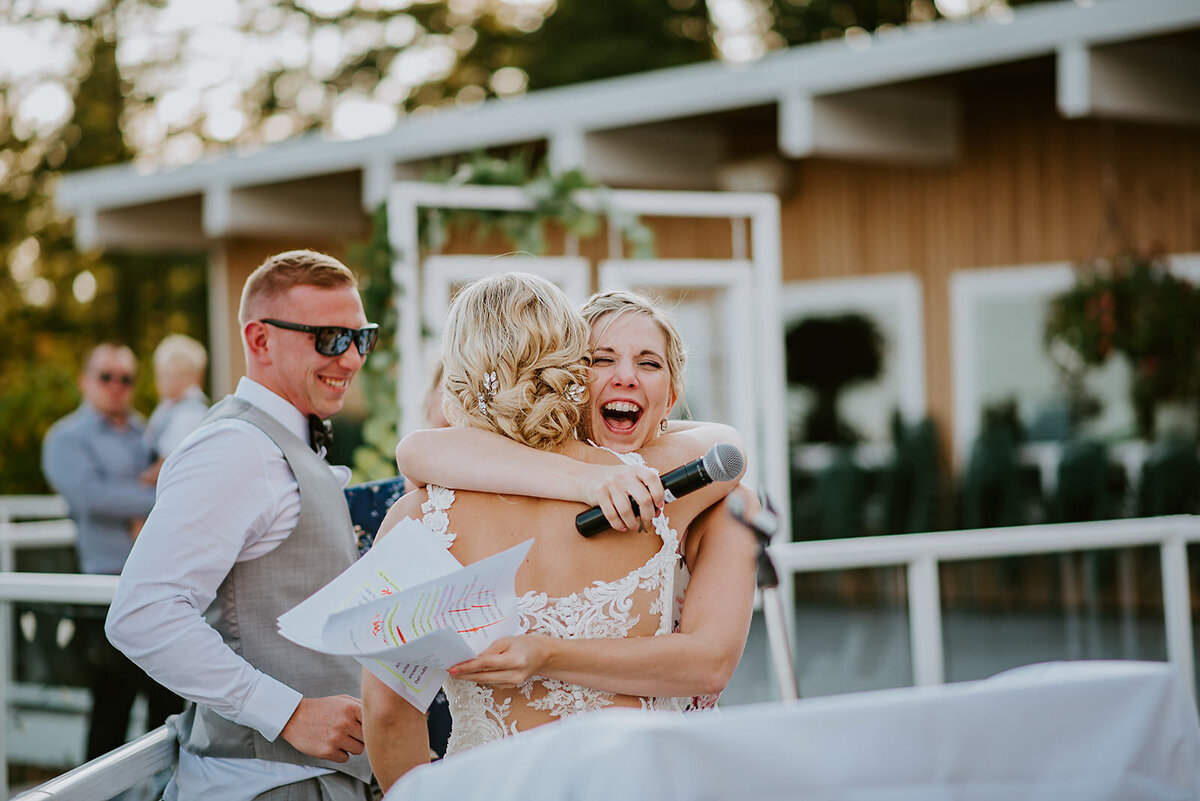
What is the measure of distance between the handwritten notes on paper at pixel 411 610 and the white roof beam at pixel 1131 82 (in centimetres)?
664

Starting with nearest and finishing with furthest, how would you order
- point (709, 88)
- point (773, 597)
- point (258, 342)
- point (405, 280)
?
1. point (773, 597)
2. point (258, 342)
3. point (405, 280)
4. point (709, 88)

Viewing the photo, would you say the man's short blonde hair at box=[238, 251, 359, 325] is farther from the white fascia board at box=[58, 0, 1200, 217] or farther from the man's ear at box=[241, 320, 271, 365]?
the white fascia board at box=[58, 0, 1200, 217]

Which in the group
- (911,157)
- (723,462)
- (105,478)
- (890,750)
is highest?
(911,157)

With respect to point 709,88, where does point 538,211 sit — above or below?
below

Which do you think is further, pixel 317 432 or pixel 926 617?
pixel 926 617

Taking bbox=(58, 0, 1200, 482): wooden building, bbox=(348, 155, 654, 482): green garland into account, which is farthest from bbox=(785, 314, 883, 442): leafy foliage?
bbox=(348, 155, 654, 482): green garland

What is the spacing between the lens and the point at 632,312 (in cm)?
234

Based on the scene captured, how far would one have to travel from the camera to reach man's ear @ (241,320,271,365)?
268cm

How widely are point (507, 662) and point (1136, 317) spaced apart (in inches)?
274

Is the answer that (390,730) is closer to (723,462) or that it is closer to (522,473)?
(522,473)

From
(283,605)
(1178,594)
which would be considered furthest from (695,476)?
(1178,594)

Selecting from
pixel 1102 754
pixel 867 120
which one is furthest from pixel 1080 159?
pixel 1102 754

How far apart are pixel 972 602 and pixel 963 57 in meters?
4.08

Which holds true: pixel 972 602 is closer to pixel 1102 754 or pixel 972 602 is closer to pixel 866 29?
pixel 1102 754
